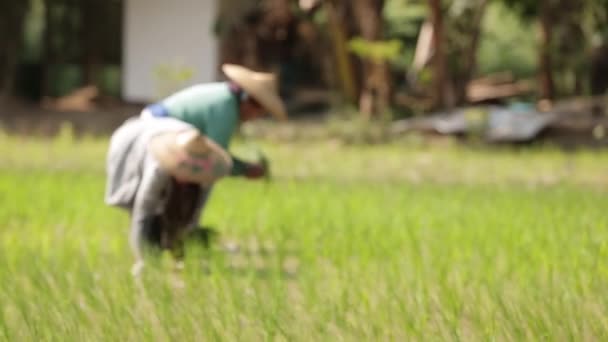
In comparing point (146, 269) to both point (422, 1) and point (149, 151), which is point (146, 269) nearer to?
point (149, 151)

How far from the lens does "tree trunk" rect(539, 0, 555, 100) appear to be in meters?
13.9

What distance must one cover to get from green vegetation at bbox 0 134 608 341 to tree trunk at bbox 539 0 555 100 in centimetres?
568

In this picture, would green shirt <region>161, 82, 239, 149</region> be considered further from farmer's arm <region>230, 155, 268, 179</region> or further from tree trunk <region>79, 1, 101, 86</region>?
tree trunk <region>79, 1, 101, 86</region>

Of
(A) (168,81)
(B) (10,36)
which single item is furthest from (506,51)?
(A) (168,81)

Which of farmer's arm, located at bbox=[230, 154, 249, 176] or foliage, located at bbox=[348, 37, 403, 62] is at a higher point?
farmer's arm, located at bbox=[230, 154, 249, 176]

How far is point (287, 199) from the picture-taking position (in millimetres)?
6645

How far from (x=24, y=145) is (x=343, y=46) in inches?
165

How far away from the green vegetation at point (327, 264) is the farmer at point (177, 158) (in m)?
0.16

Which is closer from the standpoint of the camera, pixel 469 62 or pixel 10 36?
pixel 469 62

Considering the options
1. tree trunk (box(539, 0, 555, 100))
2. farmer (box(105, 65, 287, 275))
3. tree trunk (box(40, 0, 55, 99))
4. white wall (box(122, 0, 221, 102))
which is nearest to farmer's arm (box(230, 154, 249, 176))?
farmer (box(105, 65, 287, 275))

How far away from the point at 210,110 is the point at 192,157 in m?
0.44

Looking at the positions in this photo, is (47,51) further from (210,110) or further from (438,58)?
(210,110)

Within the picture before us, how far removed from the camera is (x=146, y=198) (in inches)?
168

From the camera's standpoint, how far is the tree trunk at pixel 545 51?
13.9 m
